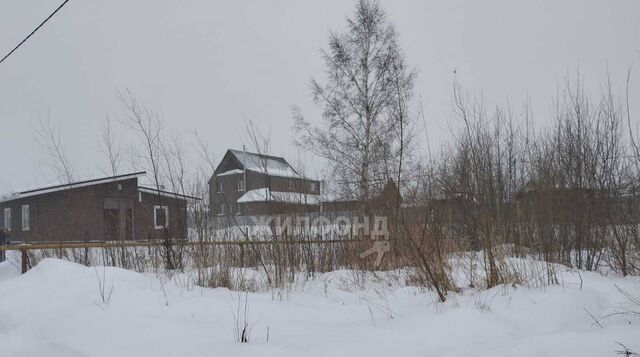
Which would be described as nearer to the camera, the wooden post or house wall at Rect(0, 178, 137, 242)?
the wooden post

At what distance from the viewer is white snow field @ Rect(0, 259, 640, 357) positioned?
2311mm

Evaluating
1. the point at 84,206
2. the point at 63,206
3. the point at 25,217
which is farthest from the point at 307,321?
the point at 25,217

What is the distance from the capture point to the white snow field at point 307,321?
2311 millimetres

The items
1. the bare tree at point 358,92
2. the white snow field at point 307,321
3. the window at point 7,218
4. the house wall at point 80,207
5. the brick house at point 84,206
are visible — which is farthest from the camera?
the window at point 7,218

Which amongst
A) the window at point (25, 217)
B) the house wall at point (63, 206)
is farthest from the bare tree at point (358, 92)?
the window at point (25, 217)

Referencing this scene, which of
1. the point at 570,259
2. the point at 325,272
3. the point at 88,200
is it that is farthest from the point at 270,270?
the point at 88,200

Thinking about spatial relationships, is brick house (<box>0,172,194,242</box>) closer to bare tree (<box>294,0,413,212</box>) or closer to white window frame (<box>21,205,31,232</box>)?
white window frame (<box>21,205,31,232</box>)

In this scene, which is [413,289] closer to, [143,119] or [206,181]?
[206,181]

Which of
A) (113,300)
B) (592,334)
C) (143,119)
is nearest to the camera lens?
(592,334)

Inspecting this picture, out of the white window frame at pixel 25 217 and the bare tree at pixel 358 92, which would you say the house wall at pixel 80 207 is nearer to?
the white window frame at pixel 25 217

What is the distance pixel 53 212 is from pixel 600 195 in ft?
58.7

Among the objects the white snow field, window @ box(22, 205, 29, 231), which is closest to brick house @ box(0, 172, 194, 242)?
window @ box(22, 205, 29, 231)

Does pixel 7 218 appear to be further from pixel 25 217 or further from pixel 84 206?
pixel 84 206

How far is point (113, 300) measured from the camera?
3.30m
